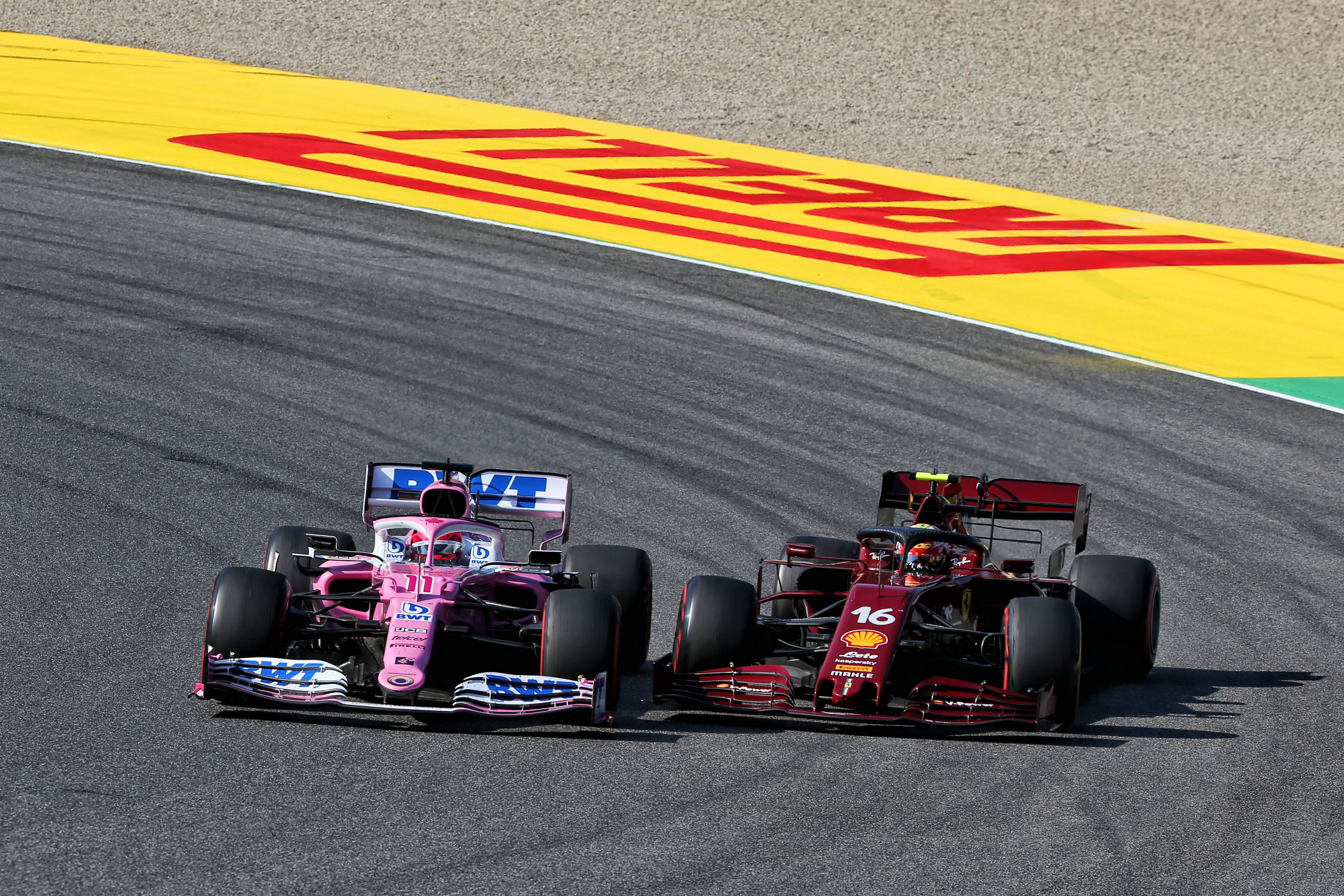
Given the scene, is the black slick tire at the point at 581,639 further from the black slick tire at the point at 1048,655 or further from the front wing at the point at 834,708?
the black slick tire at the point at 1048,655

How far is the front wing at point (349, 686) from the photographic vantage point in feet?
30.9

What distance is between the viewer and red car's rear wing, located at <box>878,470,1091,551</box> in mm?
→ 12820

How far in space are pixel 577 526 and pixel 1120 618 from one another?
4.85 m

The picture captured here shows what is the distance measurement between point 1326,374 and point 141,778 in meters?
15.7

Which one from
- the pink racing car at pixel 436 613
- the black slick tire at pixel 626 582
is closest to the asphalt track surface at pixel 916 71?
the black slick tire at pixel 626 582

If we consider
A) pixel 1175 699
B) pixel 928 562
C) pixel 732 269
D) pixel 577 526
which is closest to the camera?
pixel 1175 699

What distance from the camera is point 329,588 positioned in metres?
11.2

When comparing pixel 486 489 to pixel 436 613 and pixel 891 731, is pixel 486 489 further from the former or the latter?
pixel 891 731

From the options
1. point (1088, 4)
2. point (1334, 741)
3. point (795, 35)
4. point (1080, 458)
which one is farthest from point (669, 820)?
point (1088, 4)

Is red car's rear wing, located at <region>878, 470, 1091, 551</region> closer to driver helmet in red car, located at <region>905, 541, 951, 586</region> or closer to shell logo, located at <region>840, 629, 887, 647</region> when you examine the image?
driver helmet in red car, located at <region>905, 541, 951, 586</region>

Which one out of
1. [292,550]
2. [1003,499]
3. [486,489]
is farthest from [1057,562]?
[292,550]

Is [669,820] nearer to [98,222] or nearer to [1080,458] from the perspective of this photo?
[1080,458]

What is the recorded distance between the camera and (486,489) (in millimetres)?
11805

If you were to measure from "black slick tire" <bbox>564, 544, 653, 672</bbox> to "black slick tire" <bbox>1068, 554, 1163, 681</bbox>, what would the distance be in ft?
9.23
